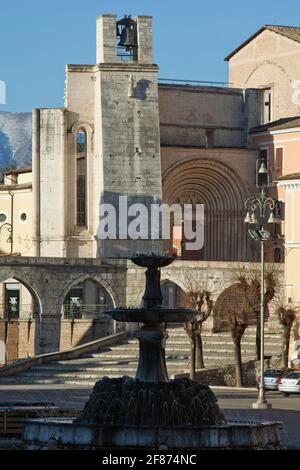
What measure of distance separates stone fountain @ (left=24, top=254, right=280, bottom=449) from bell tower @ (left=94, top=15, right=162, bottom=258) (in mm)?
36393

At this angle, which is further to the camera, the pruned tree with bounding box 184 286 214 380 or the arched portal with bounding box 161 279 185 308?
the arched portal with bounding box 161 279 185 308

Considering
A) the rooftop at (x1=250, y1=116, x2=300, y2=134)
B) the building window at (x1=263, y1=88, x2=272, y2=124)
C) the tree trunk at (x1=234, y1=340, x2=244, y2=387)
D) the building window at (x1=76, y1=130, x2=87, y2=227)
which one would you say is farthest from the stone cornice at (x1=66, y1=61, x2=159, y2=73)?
the tree trunk at (x1=234, y1=340, x2=244, y2=387)

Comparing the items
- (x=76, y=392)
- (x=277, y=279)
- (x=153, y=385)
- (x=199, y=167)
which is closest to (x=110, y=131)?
(x=199, y=167)

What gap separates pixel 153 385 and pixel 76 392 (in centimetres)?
2024

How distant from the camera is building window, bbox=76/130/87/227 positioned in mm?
76875

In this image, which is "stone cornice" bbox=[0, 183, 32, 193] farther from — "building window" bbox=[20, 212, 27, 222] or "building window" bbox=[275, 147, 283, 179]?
"building window" bbox=[275, 147, 283, 179]

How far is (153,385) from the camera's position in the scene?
3756 cm

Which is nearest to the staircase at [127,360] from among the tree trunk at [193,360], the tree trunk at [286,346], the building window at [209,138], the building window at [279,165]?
the tree trunk at [193,360]

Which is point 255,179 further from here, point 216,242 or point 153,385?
point 153,385

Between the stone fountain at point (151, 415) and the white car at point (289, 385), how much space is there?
20779 mm

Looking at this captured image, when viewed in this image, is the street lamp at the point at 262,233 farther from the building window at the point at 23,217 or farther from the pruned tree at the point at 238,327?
the building window at the point at 23,217

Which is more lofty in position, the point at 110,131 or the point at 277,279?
the point at 110,131

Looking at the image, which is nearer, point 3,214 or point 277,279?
point 277,279
